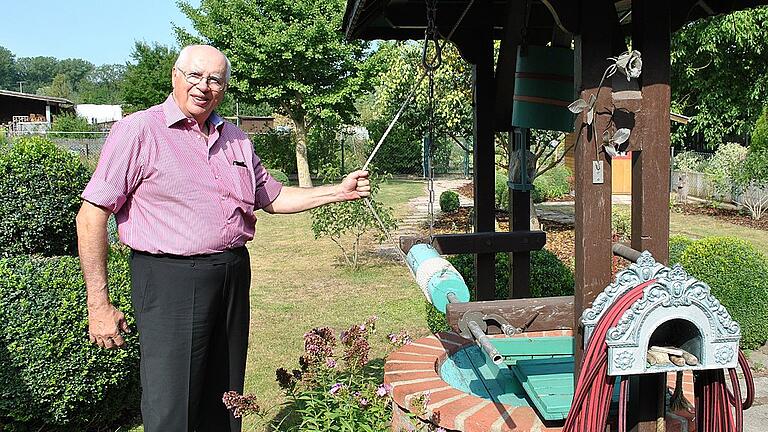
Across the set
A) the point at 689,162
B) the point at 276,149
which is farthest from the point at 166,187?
the point at 276,149

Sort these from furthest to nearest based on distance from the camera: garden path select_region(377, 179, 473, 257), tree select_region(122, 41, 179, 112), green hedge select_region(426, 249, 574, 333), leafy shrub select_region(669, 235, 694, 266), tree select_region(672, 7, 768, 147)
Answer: tree select_region(122, 41, 179, 112)
tree select_region(672, 7, 768, 147)
garden path select_region(377, 179, 473, 257)
leafy shrub select_region(669, 235, 694, 266)
green hedge select_region(426, 249, 574, 333)

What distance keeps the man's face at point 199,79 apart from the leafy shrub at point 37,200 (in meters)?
1.63

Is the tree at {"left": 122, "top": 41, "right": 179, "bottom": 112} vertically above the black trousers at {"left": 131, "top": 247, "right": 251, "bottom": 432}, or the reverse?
the tree at {"left": 122, "top": 41, "right": 179, "bottom": 112}

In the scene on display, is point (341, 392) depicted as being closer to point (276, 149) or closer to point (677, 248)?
point (677, 248)

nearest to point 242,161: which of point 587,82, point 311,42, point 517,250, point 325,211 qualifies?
point 587,82

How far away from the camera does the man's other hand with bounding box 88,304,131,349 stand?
244 centimetres

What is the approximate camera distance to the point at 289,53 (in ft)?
66.6

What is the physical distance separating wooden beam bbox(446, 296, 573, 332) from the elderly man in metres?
0.90

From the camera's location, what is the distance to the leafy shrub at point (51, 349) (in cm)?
344

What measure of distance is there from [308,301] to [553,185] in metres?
11.9

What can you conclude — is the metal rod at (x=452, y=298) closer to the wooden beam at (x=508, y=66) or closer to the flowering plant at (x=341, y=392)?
the flowering plant at (x=341, y=392)

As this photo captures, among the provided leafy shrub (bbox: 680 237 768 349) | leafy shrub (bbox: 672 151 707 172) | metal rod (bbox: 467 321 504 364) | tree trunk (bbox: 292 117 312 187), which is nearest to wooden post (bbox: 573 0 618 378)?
metal rod (bbox: 467 321 504 364)

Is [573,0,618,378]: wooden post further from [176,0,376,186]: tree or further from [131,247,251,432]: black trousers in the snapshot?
[176,0,376,186]: tree

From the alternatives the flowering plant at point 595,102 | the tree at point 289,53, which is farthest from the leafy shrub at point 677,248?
the tree at point 289,53
